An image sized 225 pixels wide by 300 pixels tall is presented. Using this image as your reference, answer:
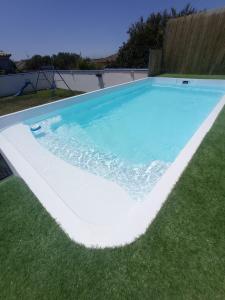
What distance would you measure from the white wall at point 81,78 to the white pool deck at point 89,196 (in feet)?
20.6

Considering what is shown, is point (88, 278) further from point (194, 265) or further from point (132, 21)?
point (132, 21)

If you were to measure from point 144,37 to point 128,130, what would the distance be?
12.9m

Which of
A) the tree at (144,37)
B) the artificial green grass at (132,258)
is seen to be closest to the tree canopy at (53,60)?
the tree at (144,37)

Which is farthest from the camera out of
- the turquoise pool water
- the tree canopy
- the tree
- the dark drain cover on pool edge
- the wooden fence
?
the tree canopy

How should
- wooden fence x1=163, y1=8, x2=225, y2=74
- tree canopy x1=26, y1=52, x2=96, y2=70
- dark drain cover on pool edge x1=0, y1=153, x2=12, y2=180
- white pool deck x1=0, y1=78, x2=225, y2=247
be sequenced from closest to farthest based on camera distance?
1. white pool deck x1=0, y1=78, x2=225, y2=247
2. dark drain cover on pool edge x1=0, y1=153, x2=12, y2=180
3. wooden fence x1=163, y1=8, x2=225, y2=74
4. tree canopy x1=26, y1=52, x2=96, y2=70

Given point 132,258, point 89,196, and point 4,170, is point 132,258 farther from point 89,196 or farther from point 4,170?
point 4,170

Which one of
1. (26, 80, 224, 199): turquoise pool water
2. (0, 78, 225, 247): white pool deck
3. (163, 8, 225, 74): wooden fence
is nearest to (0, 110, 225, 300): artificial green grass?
(0, 78, 225, 247): white pool deck

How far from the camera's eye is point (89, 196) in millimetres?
2348

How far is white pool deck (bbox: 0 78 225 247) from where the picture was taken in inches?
65.1

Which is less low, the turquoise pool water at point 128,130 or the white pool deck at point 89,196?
the white pool deck at point 89,196

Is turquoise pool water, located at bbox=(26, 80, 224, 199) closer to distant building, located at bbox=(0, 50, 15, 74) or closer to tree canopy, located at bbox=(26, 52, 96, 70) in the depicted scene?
distant building, located at bbox=(0, 50, 15, 74)

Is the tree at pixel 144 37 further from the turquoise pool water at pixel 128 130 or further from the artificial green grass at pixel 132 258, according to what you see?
the artificial green grass at pixel 132 258

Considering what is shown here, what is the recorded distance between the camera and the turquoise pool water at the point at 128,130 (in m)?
3.16

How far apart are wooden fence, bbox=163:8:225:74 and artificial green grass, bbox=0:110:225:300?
901 cm
